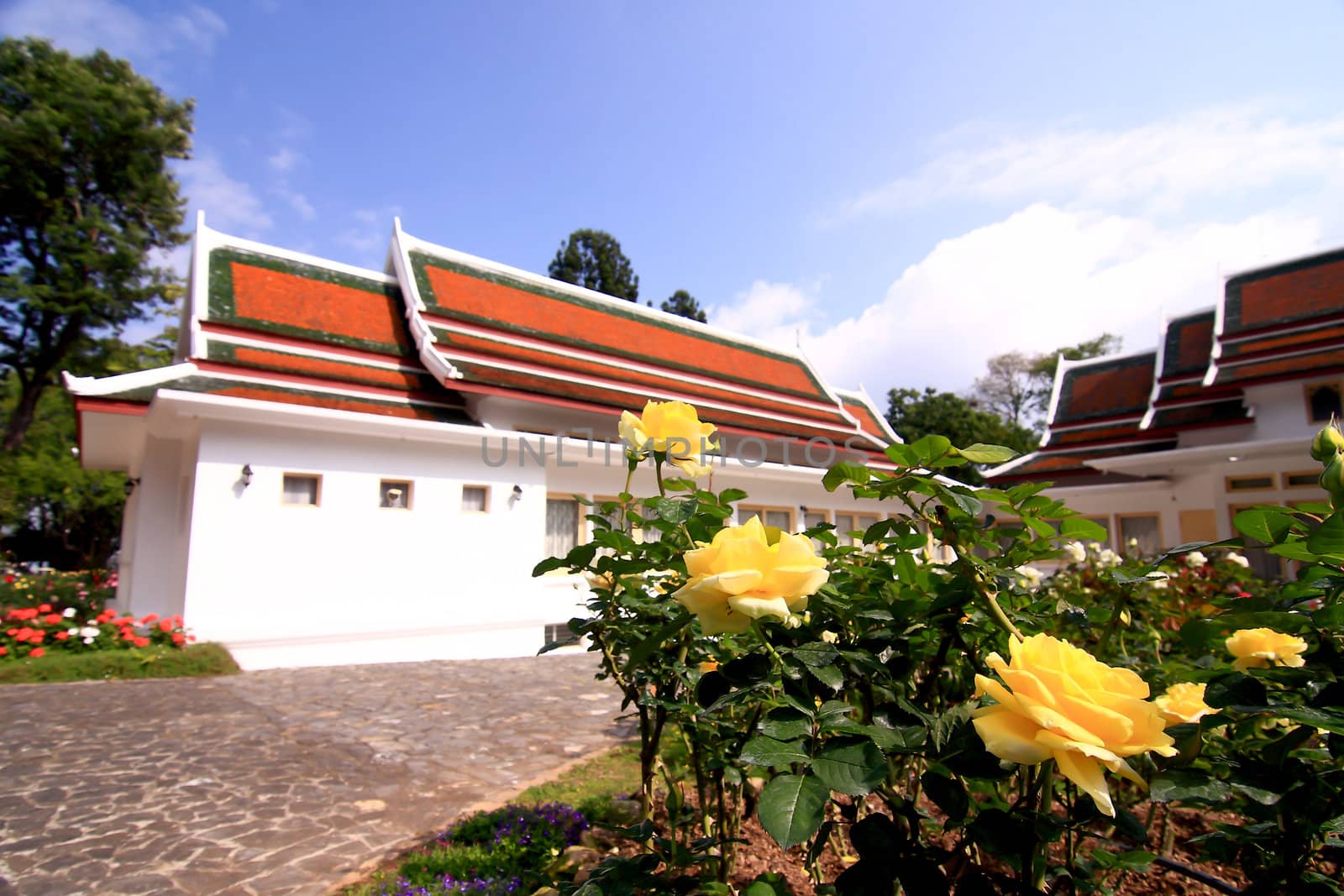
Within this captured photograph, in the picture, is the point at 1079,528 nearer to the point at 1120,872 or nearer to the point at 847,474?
the point at 847,474

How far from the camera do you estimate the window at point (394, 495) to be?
8797mm

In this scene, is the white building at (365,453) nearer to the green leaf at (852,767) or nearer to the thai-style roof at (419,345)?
the thai-style roof at (419,345)

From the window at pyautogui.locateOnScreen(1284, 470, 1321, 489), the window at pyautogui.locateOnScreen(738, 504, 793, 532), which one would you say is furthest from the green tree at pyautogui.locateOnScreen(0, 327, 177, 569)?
the window at pyautogui.locateOnScreen(1284, 470, 1321, 489)

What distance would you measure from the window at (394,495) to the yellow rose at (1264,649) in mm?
8812

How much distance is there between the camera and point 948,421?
3066 centimetres

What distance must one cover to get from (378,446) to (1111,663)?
27.5 ft

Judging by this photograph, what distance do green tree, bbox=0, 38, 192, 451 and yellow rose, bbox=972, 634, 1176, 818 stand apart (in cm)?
2845

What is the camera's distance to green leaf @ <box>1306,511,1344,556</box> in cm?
91

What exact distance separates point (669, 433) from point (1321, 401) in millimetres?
17344

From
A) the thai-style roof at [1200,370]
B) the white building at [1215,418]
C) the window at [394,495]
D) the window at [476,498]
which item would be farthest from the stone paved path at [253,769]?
the thai-style roof at [1200,370]

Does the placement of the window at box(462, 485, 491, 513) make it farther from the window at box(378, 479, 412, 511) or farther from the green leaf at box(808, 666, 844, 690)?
the green leaf at box(808, 666, 844, 690)

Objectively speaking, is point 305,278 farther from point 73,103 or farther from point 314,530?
point 73,103

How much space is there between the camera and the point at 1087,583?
5.00 metres

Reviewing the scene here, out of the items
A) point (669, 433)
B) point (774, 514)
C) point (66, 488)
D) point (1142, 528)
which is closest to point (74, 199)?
point (66, 488)
